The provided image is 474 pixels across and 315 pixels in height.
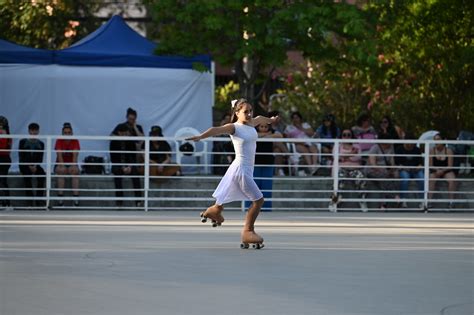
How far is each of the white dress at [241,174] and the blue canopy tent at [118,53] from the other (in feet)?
34.3

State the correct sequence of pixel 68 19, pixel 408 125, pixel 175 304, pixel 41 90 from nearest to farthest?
pixel 175 304
pixel 41 90
pixel 408 125
pixel 68 19

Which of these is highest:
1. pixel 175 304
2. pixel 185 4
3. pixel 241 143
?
pixel 185 4

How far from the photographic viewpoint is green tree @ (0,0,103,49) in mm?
36688

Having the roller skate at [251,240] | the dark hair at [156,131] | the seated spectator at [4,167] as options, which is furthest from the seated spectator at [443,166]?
the roller skate at [251,240]

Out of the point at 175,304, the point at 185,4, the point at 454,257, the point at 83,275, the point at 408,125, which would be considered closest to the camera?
the point at 175,304

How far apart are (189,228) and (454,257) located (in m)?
5.03

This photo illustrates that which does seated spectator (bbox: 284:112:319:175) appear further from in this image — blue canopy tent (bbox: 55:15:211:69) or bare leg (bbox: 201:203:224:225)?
bare leg (bbox: 201:203:224:225)

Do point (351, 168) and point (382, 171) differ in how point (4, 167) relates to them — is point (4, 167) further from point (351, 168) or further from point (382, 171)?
point (382, 171)

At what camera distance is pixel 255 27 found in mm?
26594

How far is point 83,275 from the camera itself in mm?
12414

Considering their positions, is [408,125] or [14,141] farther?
[408,125]

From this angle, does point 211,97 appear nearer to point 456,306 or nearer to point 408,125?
point 408,125

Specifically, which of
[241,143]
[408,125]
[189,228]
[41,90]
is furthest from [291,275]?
[408,125]

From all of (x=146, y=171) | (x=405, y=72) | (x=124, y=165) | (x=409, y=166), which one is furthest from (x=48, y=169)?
(x=405, y=72)
